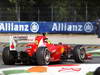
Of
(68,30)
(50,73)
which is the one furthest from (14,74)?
(68,30)

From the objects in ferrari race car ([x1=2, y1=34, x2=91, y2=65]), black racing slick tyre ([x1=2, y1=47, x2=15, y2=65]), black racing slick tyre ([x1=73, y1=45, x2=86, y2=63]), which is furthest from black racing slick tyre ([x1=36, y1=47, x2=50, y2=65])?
black racing slick tyre ([x1=73, y1=45, x2=86, y2=63])

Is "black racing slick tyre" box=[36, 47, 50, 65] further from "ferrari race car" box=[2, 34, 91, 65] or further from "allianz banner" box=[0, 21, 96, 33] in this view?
"allianz banner" box=[0, 21, 96, 33]

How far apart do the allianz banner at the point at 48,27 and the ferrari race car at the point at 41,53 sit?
1955 centimetres

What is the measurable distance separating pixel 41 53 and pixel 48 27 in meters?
21.6

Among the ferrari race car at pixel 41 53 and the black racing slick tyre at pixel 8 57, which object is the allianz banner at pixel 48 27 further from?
the black racing slick tyre at pixel 8 57

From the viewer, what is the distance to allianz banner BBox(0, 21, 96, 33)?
3494 cm

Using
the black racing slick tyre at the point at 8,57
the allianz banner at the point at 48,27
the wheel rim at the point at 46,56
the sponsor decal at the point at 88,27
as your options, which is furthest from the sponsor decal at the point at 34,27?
the wheel rim at the point at 46,56

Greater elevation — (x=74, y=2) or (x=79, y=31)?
(x=74, y=2)

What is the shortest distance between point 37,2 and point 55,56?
30521 mm

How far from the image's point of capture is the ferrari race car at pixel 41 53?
13960 millimetres

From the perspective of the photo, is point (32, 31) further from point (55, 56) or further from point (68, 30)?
point (55, 56)

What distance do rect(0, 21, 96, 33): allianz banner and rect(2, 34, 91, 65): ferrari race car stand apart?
19548 millimetres

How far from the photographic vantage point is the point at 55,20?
3769 centimetres

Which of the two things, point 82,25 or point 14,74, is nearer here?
point 14,74
